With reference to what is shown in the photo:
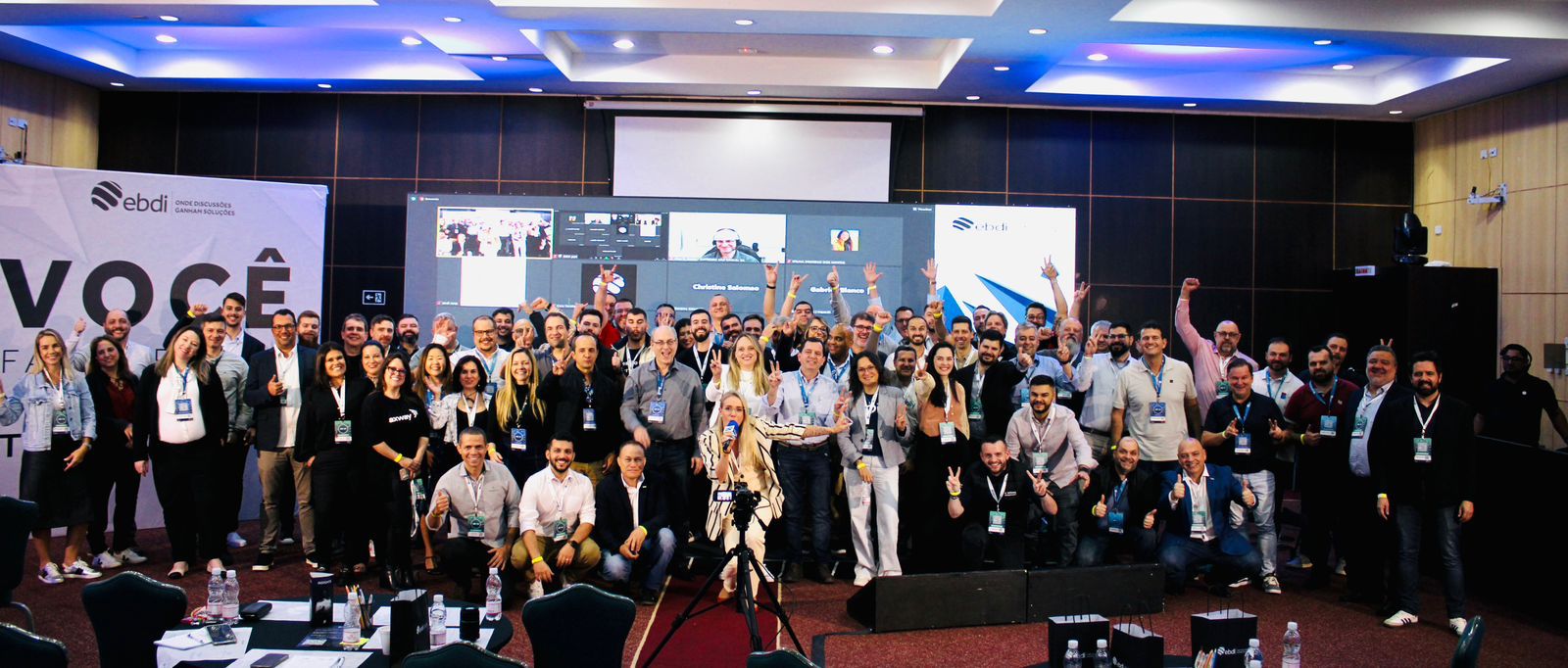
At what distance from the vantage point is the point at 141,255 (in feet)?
24.2

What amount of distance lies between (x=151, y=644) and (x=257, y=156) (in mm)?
7749

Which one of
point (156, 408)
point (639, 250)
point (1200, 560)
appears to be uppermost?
point (639, 250)

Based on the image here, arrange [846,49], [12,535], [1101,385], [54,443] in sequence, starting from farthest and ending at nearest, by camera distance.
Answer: [846,49] < [1101,385] < [54,443] < [12,535]

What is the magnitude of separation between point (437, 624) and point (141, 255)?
5500 millimetres

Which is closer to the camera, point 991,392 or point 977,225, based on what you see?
point 991,392

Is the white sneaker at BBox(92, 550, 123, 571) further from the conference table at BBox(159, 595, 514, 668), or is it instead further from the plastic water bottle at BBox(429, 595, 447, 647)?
the plastic water bottle at BBox(429, 595, 447, 647)

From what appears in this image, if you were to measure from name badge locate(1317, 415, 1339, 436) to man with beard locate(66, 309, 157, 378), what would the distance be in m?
7.07

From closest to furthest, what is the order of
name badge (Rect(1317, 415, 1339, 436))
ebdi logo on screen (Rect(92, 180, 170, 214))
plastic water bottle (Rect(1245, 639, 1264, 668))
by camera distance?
plastic water bottle (Rect(1245, 639, 1264, 668))
name badge (Rect(1317, 415, 1339, 436))
ebdi logo on screen (Rect(92, 180, 170, 214))

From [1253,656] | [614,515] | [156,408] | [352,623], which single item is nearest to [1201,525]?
[1253,656]

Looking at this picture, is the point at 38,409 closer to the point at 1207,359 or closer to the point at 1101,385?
the point at 1101,385

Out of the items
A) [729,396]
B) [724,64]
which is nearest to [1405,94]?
[724,64]

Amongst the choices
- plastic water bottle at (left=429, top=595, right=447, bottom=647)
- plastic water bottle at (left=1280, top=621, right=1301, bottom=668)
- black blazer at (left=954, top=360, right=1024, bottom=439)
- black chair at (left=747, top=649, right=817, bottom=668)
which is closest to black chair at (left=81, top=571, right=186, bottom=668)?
plastic water bottle at (left=429, top=595, right=447, bottom=647)

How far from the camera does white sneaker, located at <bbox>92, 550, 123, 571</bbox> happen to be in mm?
6004

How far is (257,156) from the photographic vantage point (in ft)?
32.3
